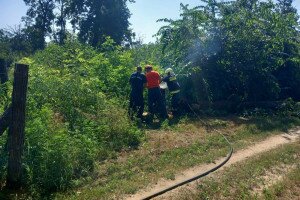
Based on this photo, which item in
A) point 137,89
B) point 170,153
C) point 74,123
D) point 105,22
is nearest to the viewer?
point 170,153

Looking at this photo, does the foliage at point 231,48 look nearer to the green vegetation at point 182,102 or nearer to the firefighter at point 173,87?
the green vegetation at point 182,102

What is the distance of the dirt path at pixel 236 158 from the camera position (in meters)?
6.57

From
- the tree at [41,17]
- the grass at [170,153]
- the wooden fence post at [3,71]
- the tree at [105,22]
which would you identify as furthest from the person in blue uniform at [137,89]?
the tree at [41,17]

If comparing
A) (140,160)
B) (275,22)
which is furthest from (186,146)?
(275,22)

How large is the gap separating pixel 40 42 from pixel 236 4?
1374 inches

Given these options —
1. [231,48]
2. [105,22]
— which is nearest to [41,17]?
[105,22]

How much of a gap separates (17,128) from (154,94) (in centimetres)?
716

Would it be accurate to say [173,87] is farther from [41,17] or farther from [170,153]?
[41,17]

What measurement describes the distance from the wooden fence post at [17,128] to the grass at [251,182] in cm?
310

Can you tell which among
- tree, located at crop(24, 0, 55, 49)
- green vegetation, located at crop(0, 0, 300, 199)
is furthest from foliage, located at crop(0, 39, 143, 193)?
tree, located at crop(24, 0, 55, 49)

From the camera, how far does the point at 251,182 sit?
7.16 m

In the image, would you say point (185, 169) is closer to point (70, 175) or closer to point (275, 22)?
point (70, 175)

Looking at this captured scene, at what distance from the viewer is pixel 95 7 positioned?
35.7 metres

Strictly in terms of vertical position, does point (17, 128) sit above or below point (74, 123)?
above
